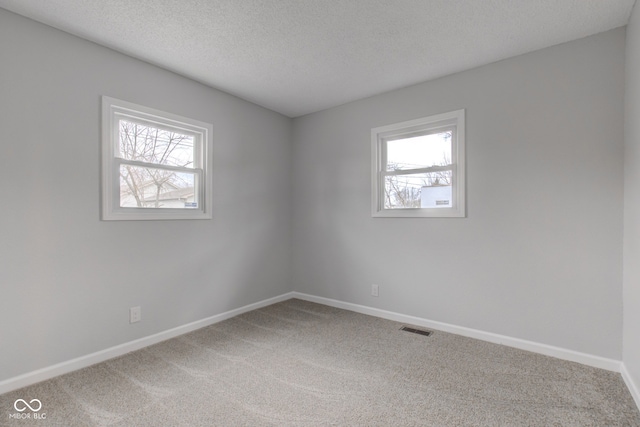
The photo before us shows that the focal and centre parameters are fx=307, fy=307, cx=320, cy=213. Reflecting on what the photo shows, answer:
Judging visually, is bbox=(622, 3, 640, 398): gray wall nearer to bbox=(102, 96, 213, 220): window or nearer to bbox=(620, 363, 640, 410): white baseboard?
bbox=(620, 363, 640, 410): white baseboard

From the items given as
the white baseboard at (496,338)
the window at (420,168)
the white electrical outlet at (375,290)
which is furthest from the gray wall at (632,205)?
the white electrical outlet at (375,290)

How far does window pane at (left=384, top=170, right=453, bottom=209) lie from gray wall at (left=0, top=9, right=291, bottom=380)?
1891 mm

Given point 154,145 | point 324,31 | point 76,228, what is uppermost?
point 324,31

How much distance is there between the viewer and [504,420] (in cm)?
172

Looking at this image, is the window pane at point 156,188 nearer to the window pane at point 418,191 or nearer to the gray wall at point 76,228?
the gray wall at point 76,228


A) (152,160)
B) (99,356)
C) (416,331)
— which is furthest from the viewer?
(416,331)

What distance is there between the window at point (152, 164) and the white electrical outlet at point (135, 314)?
0.79m

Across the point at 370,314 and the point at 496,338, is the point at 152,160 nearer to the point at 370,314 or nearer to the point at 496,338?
the point at 370,314

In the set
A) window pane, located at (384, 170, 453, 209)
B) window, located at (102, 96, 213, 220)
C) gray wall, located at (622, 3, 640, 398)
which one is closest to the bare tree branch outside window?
window, located at (102, 96, 213, 220)

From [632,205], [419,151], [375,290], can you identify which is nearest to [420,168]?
[419,151]

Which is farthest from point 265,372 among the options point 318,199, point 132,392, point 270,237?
point 318,199

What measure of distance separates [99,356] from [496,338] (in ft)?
10.9

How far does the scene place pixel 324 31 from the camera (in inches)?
90.2

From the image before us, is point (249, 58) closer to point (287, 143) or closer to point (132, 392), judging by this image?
point (287, 143)
